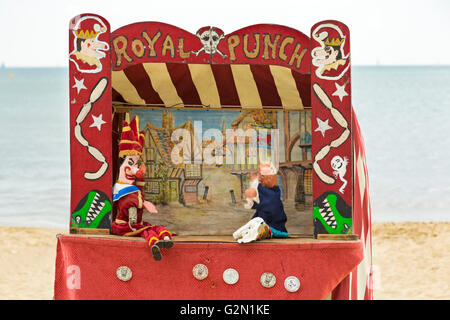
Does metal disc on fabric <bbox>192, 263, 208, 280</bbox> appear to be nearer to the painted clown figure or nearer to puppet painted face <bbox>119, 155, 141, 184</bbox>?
the painted clown figure

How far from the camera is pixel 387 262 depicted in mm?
12258

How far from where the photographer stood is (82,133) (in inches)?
233

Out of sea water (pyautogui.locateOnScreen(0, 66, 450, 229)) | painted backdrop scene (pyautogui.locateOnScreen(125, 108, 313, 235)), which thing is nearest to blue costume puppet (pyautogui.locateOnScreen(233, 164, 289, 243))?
painted backdrop scene (pyautogui.locateOnScreen(125, 108, 313, 235))

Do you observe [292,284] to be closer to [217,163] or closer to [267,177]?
[267,177]

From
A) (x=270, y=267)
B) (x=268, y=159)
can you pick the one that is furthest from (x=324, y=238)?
(x=268, y=159)

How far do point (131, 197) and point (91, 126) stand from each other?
2.51 ft

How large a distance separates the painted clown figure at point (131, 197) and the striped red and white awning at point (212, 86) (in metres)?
0.82

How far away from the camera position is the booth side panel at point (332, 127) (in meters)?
5.76

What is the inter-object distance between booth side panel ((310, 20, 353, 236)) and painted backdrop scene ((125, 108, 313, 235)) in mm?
1583

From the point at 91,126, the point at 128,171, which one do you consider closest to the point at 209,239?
the point at 128,171

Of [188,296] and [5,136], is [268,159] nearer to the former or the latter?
[188,296]

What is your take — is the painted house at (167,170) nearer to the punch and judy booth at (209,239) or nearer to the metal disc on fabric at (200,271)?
the punch and judy booth at (209,239)

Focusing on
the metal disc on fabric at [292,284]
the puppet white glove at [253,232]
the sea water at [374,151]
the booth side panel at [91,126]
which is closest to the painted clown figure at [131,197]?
the booth side panel at [91,126]

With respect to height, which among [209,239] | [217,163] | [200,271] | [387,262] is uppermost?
[217,163]
